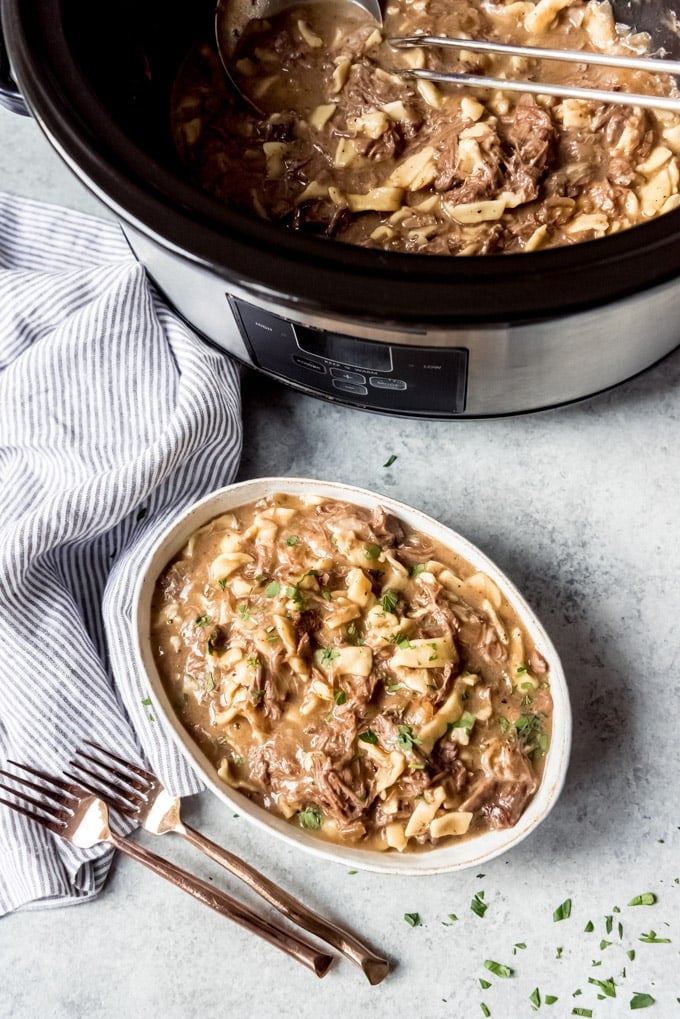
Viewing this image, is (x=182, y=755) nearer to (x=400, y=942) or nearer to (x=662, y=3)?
(x=400, y=942)

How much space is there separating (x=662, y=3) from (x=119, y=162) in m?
1.47

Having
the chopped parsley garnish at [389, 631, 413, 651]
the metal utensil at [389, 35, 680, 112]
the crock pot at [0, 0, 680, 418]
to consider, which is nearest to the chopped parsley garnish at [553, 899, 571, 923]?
the chopped parsley garnish at [389, 631, 413, 651]

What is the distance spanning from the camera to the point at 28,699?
2.62m

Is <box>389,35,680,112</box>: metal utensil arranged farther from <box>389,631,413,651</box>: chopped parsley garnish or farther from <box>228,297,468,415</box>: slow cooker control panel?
<box>389,631,413,651</box>: chopped parsley garnish

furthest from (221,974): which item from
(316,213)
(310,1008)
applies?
(316,213)

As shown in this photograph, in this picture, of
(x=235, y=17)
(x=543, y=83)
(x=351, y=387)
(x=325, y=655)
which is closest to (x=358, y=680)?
(x=325, y=655)

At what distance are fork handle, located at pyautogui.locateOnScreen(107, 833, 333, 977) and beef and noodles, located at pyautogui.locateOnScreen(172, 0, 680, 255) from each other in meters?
1.53

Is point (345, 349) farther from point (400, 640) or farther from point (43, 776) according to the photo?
point (43, 776)

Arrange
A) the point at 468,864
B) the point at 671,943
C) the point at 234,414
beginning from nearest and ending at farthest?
1. the point at 468,864
2. the point at 671,943
3. the point at 234,414

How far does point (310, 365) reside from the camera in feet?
8.09

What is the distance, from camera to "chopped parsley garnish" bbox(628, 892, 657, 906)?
255cm

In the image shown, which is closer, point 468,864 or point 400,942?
point 468,864

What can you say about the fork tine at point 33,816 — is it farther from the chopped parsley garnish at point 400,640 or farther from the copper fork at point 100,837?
the chopped parsley garnish at point 400,640

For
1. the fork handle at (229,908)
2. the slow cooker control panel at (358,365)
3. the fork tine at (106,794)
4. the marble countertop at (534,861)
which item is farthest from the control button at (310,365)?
the fork handle at (229,908)
